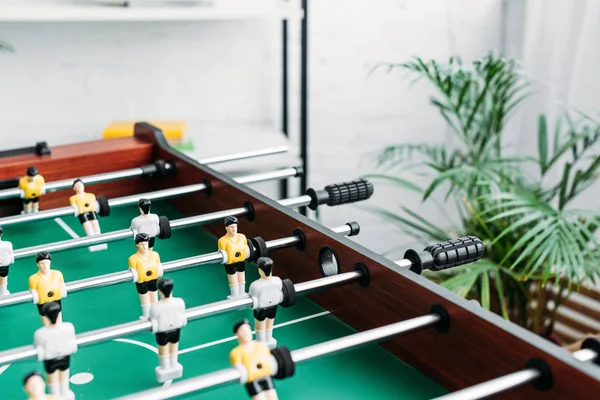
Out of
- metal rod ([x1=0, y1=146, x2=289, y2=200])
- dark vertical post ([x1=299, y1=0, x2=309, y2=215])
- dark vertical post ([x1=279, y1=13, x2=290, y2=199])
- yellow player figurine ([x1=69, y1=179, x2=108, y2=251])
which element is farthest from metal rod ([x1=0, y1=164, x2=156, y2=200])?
dark vertical post ([x1=279, y1=13, x2=290, y2=199])

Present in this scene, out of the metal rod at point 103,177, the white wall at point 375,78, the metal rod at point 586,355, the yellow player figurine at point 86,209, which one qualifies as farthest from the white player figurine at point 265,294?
the white wall at point 375,78

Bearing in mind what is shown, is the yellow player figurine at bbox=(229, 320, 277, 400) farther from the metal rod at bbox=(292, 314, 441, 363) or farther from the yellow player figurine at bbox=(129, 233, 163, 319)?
the yellow player figurine at bbox=(129, 233, 163, 319)

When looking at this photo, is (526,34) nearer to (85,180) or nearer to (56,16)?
(56,16)

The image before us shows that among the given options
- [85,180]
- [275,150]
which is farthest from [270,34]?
[85,180]

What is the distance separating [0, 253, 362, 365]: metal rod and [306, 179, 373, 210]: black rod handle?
38 cm

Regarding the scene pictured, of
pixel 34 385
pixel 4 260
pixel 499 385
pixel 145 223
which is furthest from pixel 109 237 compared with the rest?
pixel 499 385

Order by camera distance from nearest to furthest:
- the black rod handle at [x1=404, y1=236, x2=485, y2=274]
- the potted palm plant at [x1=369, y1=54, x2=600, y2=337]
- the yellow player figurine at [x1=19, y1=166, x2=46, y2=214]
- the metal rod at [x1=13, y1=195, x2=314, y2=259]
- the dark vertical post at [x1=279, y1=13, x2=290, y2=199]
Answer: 1. the black rod handle at [x1=404, y1=236, x2=485, y2=274]
2. the metal rod at [x1=13, y1=195, x2=314, y2=259]
3. the yellow player figurine at [x1=19, y1=166, x2=46, y2=214]
4. the potted palm plant at [x1=369, y1=54, x2=600, y2=337]
5. the dark vertical post at [x1=279, y1=13, x2=290, y2=199]

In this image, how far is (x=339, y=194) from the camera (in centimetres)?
141

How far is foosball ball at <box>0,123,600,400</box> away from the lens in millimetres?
816

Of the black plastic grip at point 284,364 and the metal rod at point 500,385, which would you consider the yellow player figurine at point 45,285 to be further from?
the metal rod at point 500,385

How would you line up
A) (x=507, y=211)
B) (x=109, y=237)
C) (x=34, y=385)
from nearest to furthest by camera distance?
(x=34, y=385) < (x=109, y=237) < (x=507, y=211)

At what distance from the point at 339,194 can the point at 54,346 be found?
69cm

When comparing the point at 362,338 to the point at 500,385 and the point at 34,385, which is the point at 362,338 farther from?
the point at 34,385

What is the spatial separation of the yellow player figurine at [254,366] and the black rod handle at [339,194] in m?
Answer: 0.61
